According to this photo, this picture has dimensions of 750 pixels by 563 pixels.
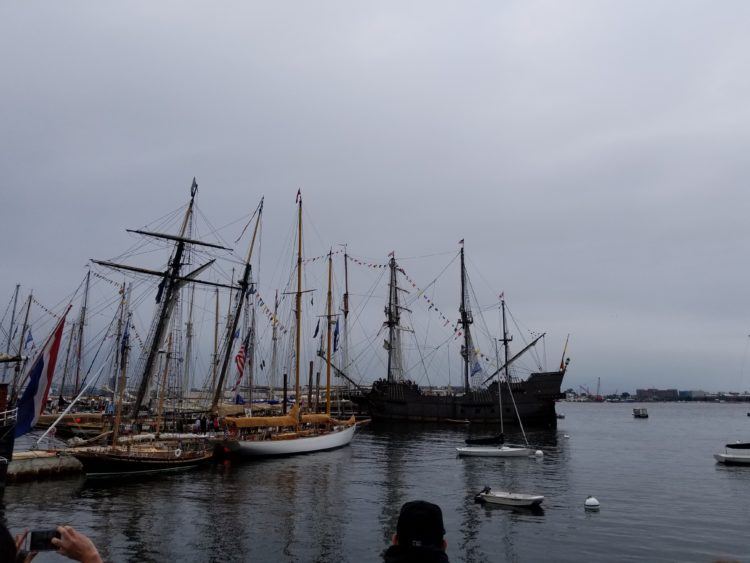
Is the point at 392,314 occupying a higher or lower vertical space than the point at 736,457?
higher

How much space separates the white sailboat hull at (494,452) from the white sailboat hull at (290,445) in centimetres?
1163

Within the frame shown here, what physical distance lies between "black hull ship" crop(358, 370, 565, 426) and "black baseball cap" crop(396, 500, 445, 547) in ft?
258

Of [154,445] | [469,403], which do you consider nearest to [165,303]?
[154,445]

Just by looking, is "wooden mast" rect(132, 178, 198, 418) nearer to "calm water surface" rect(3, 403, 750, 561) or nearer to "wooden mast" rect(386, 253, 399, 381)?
"calm water surface" rect(3, 403, 750, 561)

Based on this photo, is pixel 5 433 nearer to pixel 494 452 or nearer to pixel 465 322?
pixel 494 452

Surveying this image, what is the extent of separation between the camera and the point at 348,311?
83.4 metres

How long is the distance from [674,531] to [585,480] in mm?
13059

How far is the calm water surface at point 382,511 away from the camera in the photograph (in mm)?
18859

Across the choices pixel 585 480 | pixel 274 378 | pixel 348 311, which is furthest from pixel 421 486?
pixel 274 378

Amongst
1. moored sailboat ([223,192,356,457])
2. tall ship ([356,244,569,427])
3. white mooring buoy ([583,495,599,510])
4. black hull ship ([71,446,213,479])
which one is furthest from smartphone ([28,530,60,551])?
tall ship ([356,244,569,427])

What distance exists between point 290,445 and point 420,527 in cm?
4118

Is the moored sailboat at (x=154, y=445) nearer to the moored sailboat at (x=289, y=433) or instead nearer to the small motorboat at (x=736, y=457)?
the moored sailboat at (x=289, y=433)

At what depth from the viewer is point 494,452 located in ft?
141

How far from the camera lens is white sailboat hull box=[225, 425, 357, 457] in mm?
40562
